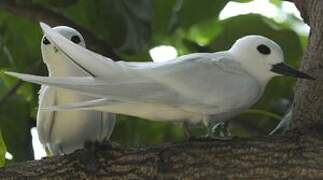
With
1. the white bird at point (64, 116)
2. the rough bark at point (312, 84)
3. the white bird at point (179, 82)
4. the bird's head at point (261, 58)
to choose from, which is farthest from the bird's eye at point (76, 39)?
the rough bark at point (312, 84)

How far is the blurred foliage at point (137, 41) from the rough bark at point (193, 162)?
1.43ft

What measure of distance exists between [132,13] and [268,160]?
0.73m

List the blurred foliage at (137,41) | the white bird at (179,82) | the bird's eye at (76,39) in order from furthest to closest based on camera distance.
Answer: the blurred foliage at (137,41) < the bird's eye at (76,39) < the white bird at (179,82)

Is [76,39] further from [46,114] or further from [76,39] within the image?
[46,114]

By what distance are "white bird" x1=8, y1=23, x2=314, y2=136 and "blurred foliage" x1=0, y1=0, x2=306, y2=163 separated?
16.0 inches

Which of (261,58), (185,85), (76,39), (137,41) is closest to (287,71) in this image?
(261,58)

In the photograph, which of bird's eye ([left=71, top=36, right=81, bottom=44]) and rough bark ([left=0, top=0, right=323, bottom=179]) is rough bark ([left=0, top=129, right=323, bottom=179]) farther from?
bird's eye ([left=71, top=36, right=81, bottom=44])

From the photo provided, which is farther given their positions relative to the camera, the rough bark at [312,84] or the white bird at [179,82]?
the rough bark at [312,84]

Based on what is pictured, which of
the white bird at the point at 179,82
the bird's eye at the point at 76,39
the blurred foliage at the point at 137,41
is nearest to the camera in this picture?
the white bird at the point at 179,82

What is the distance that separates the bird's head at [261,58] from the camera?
1.24 m

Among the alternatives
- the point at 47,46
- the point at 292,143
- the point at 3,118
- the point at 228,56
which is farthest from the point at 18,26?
the point at 292,143

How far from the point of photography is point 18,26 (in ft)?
6.34

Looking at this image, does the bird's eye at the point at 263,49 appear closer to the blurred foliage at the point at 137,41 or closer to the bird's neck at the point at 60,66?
the bird's neck at the point at 60,66

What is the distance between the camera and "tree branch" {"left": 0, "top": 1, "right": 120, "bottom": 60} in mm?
1770
